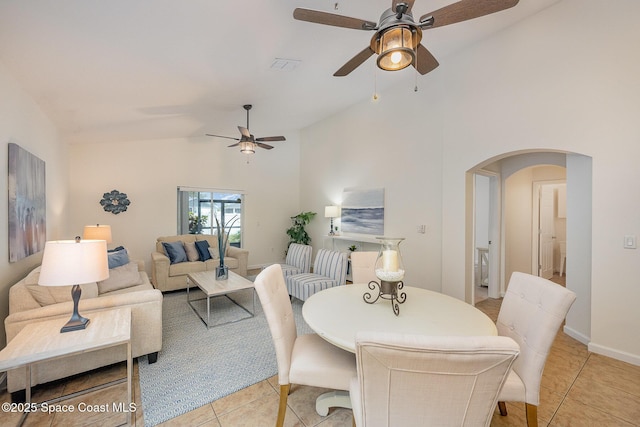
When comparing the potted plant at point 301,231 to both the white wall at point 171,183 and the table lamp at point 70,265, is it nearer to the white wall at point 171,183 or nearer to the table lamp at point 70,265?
the white wall at point 171,183

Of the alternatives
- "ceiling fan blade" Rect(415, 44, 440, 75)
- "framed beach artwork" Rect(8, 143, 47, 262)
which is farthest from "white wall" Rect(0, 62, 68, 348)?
"ceiling fan blade" Rect(415, 44, 440, 75)

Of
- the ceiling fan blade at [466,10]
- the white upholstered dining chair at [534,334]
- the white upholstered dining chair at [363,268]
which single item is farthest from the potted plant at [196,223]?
the white upholstered dining chair at [534,334]

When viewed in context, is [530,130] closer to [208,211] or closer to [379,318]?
[379,318]

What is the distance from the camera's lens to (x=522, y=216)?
465 centimetres

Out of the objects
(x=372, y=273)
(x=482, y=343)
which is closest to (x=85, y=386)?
(x=372, y=273)

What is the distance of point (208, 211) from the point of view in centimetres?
604

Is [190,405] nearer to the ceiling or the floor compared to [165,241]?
nearer to the floor

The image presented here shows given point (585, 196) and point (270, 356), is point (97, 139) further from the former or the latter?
point (585, 196)

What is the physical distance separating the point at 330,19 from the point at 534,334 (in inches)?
85.2

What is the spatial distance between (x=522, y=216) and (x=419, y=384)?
494cm

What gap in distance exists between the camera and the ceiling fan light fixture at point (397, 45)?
165cm

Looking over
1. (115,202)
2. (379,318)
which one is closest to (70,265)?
(379,318)

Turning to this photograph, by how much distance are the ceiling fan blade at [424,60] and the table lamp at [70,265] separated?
8.68 ft

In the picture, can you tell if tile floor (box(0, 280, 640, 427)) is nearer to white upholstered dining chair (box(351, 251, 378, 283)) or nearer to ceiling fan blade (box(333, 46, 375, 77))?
white upholstered dining chair (box(351, 251, 378, 283))
